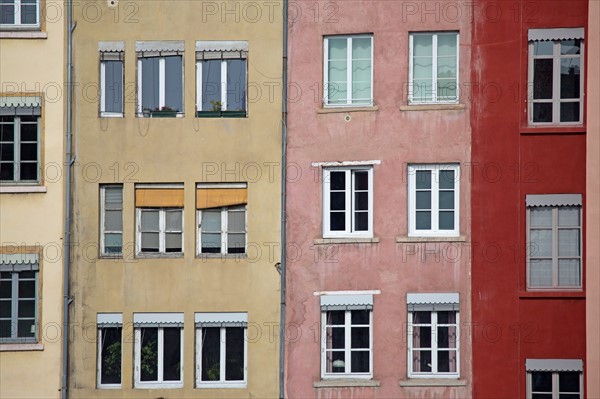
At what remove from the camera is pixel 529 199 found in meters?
26.5

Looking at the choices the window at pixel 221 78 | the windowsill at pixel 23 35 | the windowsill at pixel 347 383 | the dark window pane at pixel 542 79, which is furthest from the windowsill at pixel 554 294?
the windowsill at pixel 23 35

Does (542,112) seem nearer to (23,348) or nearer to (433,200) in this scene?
(433,200)

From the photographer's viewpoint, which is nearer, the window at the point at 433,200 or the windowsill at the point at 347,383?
the windowsill at the point at 347,383

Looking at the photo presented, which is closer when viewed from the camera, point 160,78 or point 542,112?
point 542,112

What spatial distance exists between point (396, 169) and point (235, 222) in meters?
4.02

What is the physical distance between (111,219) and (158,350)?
3.31m

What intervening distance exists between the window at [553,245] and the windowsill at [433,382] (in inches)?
108

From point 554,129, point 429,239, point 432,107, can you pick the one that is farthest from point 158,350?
point 554,129

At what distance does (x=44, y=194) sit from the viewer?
27.6 meters

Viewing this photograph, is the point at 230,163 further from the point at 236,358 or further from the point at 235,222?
the point at 236,358

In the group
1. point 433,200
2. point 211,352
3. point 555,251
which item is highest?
point 433,200

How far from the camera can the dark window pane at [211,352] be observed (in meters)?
27.4

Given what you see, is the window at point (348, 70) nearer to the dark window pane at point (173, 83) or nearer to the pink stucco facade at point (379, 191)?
the pink stucco facade at point (379, 191)

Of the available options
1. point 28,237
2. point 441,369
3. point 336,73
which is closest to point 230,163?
point 336,73
